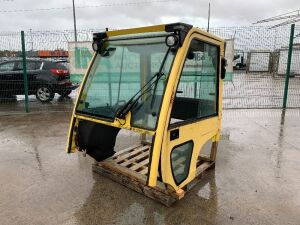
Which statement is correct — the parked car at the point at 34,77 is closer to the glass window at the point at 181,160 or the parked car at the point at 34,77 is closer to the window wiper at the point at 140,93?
the window wiper at the point at 140,93

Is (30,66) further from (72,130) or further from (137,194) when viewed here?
(137,194)

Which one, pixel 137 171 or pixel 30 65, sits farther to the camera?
pixel 30 65

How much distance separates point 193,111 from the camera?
3.61 m

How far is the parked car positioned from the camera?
9.16 metres

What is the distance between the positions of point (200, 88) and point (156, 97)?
110 cm

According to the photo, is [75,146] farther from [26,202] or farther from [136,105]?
[136,105]

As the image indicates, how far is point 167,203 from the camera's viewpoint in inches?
113

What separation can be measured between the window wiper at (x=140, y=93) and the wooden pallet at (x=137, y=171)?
89 cm

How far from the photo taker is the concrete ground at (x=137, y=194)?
2.74 metres

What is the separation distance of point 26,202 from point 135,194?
1218 mm

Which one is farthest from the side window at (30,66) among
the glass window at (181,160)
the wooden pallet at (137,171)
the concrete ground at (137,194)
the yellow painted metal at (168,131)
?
the glass window at (181,160)

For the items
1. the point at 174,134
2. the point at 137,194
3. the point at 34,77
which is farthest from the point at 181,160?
the point at 34,77

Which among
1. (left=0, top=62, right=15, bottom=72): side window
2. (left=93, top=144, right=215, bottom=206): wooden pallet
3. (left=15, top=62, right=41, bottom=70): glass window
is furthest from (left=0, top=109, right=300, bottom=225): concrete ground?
(left=0, top=62, right=15, bottom=72): side window

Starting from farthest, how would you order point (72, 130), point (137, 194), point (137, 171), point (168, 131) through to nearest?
point (137, 171)
point (72, 130)
point (137, 194)
point (168, 131)
